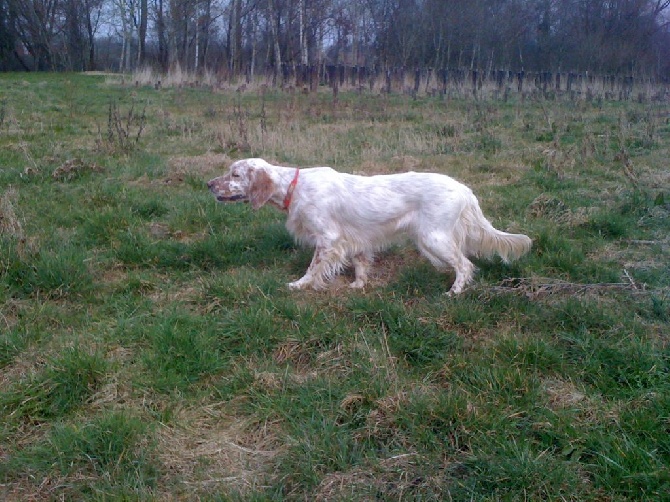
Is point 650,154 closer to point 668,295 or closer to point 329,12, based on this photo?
point 668,295

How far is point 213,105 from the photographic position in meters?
14.1

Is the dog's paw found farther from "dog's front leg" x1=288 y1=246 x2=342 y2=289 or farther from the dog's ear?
the dog's ear

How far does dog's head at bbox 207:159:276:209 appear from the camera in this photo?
15.3ft

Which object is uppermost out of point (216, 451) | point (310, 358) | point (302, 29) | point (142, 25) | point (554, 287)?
point (142, 25)

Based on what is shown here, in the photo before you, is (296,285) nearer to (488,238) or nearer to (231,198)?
(231,198)

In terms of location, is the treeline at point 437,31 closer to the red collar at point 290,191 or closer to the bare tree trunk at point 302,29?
the bare tree trunk at point 302,29

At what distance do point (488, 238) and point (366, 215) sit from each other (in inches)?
34.1

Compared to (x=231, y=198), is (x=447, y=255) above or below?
below

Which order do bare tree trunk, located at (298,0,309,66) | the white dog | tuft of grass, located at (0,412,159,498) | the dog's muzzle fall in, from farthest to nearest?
bare tree trunk, located at (298,0,309,66)
the dog's muzzle
the white dog
tuft of grass, located at (0,412,159,498)

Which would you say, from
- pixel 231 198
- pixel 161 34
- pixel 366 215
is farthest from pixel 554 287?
pixel 161 34

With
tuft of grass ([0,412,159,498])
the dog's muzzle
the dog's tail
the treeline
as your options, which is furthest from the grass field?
the treeline

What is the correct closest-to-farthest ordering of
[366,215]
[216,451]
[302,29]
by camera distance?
[216,451] < [366,215] < [302,29]

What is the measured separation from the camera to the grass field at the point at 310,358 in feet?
8.14

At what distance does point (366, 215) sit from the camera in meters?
4.59
